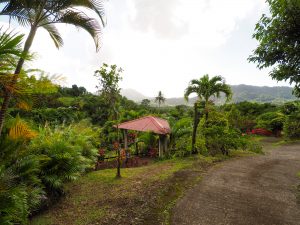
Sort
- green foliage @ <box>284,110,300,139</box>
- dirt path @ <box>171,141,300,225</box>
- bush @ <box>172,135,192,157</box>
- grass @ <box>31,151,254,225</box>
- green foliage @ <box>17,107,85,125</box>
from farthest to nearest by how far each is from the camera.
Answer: green foliage @ <box>17,107,85,125</box> < green foliage @ <box>284,110,300,139</box> < bush @ <box>172,135,192,157</box> < grass @ <box>31,151,254,225</box> < dirt path @ <box>171,141,300,225</box>

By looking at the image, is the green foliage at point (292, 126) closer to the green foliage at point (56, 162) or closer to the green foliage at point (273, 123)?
the green foliage at point (273, 123)

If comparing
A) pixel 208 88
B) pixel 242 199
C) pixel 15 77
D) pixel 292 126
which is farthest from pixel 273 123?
pixel 15 77

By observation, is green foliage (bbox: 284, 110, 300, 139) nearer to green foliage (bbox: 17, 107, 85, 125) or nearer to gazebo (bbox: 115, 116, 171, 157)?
gazebo (bbox: 115, 116, 171, 157)

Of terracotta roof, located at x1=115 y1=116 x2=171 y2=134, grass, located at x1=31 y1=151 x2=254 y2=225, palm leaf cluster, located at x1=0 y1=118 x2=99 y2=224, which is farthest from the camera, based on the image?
terracotta roof, located at x1=115 y1=116 x2=171 y2=134

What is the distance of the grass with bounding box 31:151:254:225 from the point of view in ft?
16.2

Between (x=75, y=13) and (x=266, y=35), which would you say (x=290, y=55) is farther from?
(x=75, y=13)

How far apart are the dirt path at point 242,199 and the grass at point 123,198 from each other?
428mm

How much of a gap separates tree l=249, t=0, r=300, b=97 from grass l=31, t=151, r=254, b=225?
3962mm

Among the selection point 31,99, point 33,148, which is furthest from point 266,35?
point 33,148

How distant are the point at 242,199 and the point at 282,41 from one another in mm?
4010

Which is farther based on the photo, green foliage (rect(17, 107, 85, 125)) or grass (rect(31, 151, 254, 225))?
green foliage (rect(17, 107, 85, 125))

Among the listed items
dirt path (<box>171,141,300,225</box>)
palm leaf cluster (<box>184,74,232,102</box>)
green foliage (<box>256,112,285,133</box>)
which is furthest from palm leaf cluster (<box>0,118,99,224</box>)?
green foliage (<box>256,112,285,133</box>)

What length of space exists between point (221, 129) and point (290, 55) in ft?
25.2

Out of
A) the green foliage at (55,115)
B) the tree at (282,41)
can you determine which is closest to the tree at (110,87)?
the tree at (282,41)
